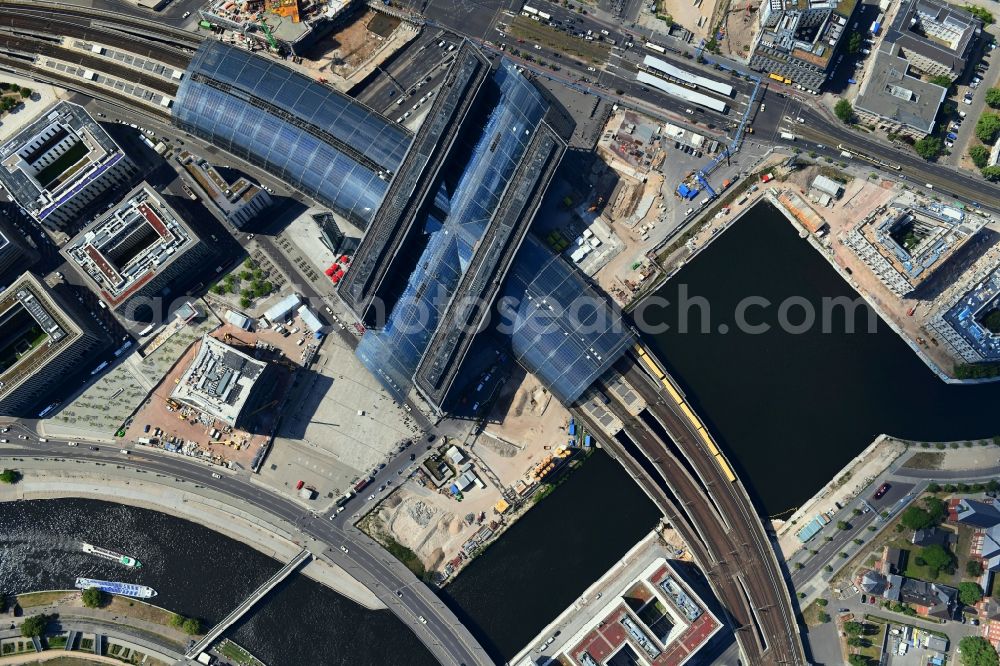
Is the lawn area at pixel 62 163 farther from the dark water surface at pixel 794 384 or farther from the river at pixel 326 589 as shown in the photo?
the dark water surface at pixel 794 384

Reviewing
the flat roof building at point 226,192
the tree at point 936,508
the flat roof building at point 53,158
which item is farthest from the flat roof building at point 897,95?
the flat roof building at point 53,158

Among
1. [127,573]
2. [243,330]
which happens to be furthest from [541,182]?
[127,573]

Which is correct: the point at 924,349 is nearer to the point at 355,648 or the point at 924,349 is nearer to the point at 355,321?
the point at 355,321

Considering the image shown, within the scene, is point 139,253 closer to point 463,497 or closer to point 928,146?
point 463,497

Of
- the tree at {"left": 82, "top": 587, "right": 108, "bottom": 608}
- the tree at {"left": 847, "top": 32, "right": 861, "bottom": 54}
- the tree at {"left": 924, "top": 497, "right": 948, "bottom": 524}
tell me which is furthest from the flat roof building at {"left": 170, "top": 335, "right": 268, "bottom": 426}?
the tree at {"left": 847, "top": 32, "right": 861, "bottom": 54}

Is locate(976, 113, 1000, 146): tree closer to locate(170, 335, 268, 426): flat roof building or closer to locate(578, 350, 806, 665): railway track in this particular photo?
locate(578, 350, 806, 665): railway track

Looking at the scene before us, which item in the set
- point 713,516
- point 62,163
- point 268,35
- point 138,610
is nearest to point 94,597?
point 138,610
